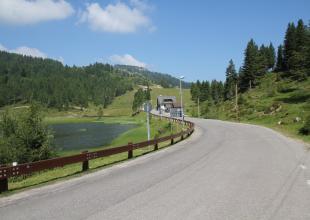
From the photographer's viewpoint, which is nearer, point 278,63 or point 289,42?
point 289,42

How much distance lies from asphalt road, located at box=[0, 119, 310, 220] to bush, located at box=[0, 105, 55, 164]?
1415 cm

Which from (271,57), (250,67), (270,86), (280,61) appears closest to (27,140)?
(270,86)

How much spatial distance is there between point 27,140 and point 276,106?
44.4m

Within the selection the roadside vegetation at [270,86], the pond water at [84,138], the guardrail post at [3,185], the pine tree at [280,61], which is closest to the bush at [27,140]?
the pond water at [84,138]

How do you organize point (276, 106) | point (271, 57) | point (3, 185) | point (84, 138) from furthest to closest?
point (271, 57) → point (84, 138) → point (276, 106) → point (3, 185)

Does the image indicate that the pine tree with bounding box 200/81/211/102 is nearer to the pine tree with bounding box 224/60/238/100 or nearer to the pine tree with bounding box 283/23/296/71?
the pine tree with bounding box 224/60/238/100

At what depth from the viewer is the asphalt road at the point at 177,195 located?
24.2 ft

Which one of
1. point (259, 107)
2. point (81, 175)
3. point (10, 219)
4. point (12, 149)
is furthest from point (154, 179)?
point (259, 107)

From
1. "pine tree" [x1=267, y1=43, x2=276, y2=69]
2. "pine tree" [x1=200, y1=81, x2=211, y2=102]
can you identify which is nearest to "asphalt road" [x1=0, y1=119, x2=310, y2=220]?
"pine tree" [x1=267, y1=43, x2=276, y2=69]

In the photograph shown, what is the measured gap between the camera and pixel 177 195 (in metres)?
9.02

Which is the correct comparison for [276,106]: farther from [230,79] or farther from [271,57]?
[271,57]

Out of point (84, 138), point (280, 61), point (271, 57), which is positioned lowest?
point (84, 138)

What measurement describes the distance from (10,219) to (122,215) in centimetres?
228

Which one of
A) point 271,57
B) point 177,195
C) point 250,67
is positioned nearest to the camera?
point 177,195
